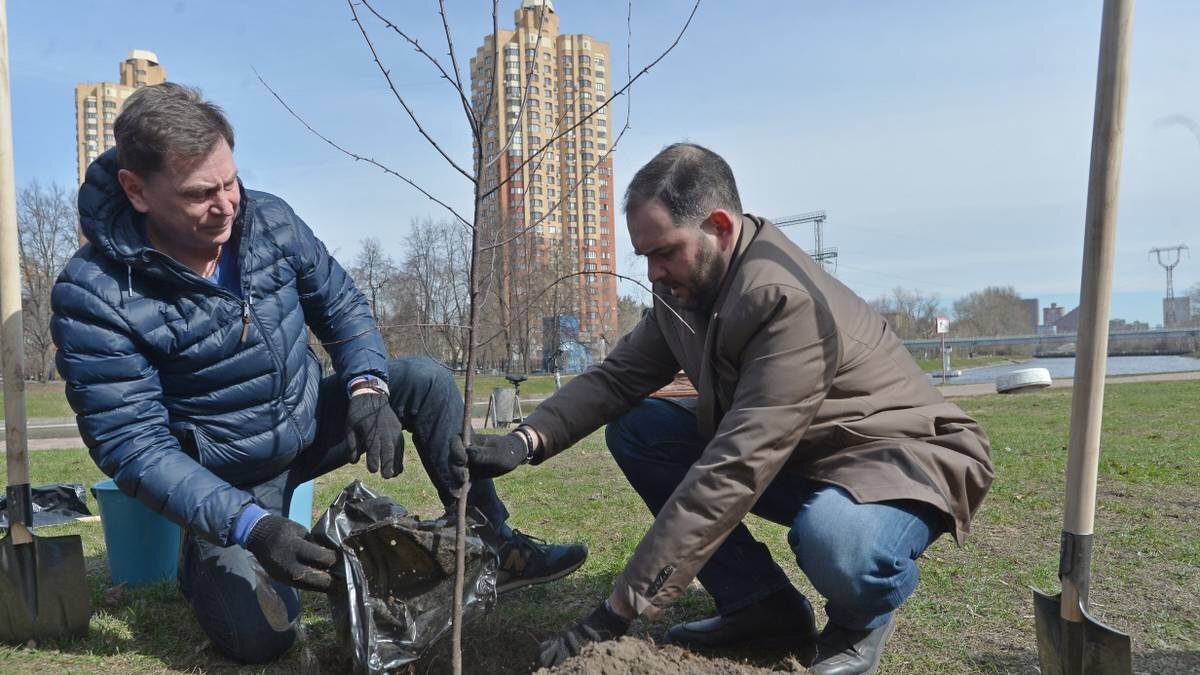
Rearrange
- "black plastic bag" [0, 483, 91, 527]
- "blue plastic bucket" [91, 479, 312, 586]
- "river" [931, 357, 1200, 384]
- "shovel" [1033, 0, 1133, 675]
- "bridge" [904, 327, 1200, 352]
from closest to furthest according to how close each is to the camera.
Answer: "shovel" [1033, 0, 1133, 675] → "blue plastic bucket" [91, 479, 312, 586] → "black plastic bag" [0, 483, 91, 527] → "river" [931, 357, 1200, 384] → "bridge" [904, 327, 1200, 352]

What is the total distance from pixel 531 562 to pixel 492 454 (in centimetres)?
70

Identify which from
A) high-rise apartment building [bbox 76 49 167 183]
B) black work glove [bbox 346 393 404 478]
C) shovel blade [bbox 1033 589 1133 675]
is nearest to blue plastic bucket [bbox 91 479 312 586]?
black work glove [bbox 346 393 404 478]

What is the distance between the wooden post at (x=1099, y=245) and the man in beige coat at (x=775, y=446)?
0.98 ft

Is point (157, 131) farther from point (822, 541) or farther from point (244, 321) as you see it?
point (822, 541)

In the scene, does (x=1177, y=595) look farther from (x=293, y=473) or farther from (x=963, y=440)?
(x=293, y=473)

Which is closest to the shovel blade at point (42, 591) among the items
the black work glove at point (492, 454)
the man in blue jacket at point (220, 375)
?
the man in blue jacket at point (220, 375)

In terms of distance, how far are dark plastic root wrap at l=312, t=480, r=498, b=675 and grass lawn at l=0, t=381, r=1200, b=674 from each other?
0.20 m

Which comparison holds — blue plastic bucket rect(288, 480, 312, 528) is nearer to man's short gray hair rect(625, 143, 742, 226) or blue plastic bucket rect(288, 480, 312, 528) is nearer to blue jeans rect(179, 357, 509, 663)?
blue jeans rect(179, 357, 509, 663)

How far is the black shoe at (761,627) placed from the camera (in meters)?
2.59

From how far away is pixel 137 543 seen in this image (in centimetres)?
344

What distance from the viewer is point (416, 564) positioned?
2436 millimetres

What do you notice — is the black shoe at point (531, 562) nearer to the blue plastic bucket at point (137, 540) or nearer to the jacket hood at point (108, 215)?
the blue plastic bucket at point (137, 540)

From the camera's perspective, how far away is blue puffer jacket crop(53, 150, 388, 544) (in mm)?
2453

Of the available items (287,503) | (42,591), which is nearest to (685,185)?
(287,503)
